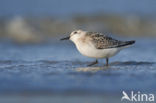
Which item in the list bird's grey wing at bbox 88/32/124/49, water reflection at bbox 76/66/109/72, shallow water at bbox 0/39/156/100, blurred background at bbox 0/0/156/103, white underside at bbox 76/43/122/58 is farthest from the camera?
bird's grey wing at bbox 88/32/124/49

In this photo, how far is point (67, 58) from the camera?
12523mm

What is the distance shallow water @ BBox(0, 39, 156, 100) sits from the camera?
8.40 metres

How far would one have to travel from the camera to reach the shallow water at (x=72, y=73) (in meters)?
8.40

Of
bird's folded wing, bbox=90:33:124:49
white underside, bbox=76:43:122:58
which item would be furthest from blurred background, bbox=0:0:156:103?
bird's folded wing, bbox=90:33:124:49

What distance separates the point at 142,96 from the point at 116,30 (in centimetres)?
1164

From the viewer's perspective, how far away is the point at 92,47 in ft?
34.6

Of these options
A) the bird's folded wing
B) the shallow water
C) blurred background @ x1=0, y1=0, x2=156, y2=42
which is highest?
blurred background @ x1=0, y1=0, x2=156, y2=42

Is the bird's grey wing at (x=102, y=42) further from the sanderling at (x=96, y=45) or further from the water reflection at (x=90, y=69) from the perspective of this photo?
the water reflection at (x=90, y=69)

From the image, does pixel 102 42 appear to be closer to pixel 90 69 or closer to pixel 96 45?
pixel 96 45

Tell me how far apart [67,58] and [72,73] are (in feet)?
9.33

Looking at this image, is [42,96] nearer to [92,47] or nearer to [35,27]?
[92,47]

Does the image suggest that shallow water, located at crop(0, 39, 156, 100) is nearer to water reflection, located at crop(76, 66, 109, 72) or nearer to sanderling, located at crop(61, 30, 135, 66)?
water reflection, located at crop(76, 66, 109, 72)

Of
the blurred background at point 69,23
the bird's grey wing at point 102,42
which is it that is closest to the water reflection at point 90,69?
the bird's grey wing at point 102,42

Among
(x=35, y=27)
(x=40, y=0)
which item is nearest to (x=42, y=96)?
(x=35, y=27)
